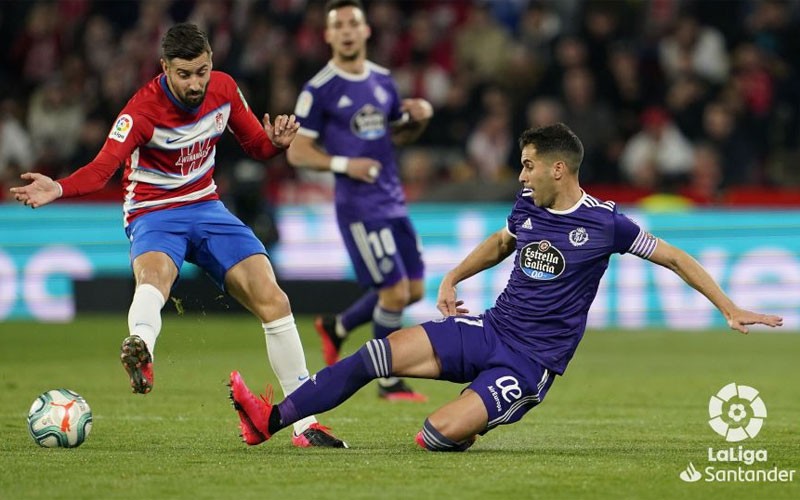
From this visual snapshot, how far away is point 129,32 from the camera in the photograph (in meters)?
19.8

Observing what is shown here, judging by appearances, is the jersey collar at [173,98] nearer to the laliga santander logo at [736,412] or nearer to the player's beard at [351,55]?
the player's beard at [351,55]

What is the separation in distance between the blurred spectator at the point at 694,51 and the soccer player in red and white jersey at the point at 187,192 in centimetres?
1052

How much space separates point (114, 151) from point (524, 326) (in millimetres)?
2333

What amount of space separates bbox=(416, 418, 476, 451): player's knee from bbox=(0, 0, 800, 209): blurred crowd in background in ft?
29.1

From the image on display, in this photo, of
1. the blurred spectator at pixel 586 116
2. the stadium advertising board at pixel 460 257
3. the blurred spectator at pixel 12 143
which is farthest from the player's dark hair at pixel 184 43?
the blurred spectator at pixel 12 143

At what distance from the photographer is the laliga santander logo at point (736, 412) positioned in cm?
785

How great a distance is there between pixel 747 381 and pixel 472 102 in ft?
25.0

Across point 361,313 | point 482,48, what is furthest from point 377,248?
point 482,48

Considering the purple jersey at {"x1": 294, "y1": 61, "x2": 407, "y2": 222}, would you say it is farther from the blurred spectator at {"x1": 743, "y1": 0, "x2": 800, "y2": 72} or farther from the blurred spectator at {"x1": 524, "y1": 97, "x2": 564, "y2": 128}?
the blurred spectator at {"x1": 743, "y1": 0, "x2": 800, "y2": 72}

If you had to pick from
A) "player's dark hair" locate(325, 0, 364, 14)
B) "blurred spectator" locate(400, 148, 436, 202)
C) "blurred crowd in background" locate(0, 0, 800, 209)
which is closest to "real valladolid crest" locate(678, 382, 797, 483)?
"player's dark hair" locate(325, 0, 364, 14)

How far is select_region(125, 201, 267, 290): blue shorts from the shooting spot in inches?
291

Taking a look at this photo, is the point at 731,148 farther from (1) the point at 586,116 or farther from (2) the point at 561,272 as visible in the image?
(2) the point at 561,272

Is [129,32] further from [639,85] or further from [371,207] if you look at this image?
[371,207]

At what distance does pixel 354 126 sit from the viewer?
397 inches
